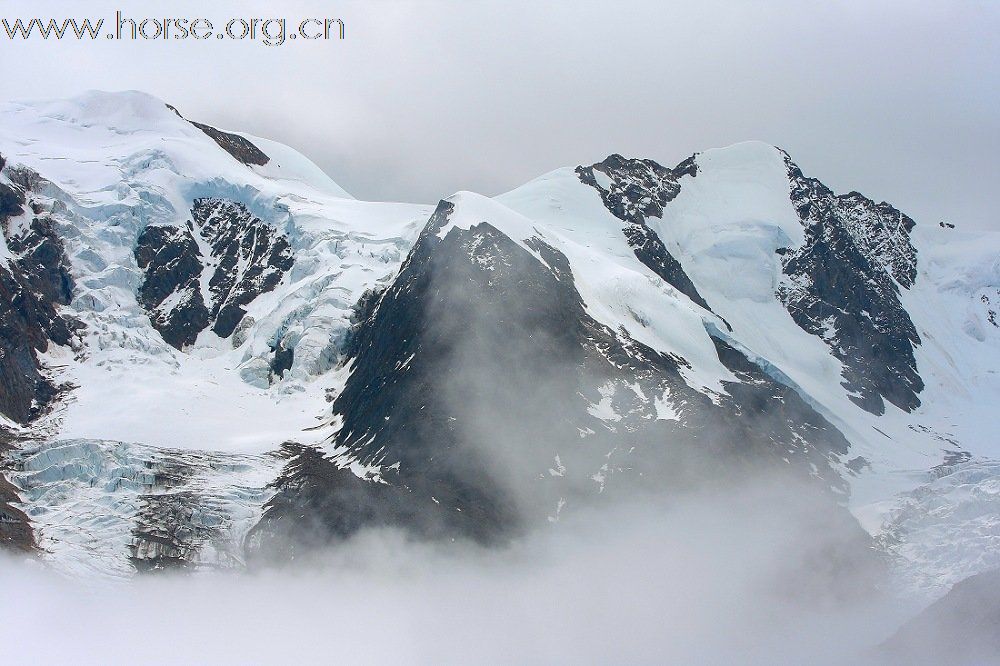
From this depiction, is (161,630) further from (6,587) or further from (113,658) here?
(6,587)

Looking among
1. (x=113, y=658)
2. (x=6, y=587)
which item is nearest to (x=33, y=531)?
(x=6, y=587)

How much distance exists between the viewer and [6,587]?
625ft

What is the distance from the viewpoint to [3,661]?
19325cm

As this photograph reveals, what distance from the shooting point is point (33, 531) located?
19675cm

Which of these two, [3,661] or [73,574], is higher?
[73,574]

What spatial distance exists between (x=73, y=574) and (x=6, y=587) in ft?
29.4

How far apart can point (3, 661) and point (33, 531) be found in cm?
1834

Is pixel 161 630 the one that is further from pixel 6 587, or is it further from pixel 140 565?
pixel 6 587

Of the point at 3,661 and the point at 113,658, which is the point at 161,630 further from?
the point at 3,661

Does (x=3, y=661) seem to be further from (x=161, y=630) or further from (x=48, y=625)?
(x=161, y=630)

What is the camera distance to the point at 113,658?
198m

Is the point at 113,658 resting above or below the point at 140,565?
below

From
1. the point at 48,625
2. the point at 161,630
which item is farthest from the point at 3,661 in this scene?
the point at 161,630

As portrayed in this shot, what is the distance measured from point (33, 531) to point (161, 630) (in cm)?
2315
